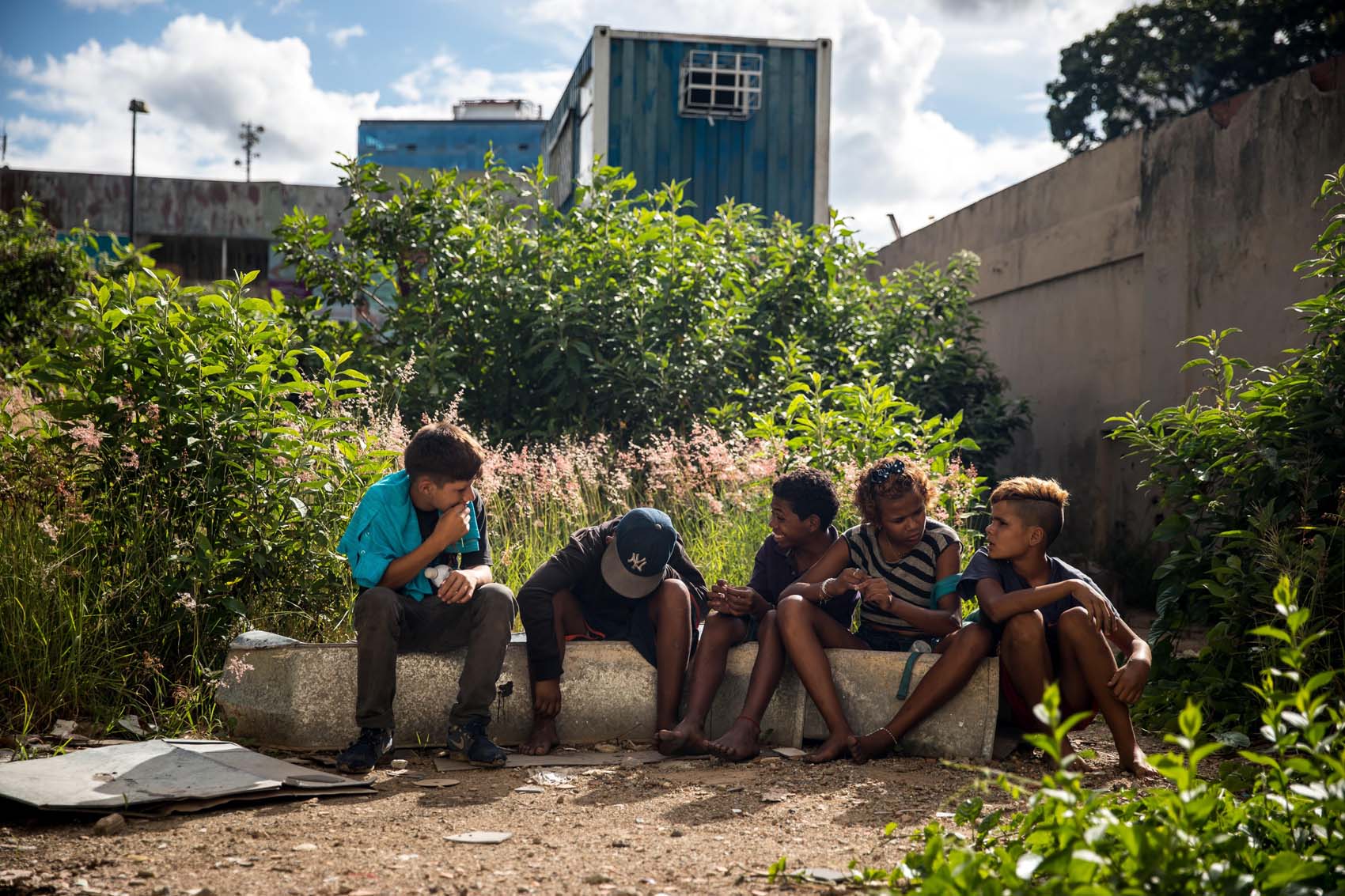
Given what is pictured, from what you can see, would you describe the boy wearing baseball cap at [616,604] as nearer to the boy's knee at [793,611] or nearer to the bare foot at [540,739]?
the bare foot at [540,739]

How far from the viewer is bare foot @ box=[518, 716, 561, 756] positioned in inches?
160

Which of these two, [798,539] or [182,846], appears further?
[798,539]

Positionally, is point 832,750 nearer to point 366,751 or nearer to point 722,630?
point 722,630

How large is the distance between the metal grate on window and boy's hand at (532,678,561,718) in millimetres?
9390

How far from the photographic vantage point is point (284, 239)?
8016 mm

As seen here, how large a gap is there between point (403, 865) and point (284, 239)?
6124 millimetres

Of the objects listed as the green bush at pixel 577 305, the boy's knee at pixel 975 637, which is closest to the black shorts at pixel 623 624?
the boy's knee at pixel 975 637

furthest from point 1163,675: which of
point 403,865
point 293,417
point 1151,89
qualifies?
point 1151,89

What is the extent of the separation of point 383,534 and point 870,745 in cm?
182

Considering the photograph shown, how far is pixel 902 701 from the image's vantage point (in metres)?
4.14

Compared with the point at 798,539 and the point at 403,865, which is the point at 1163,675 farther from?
the point at 403,865

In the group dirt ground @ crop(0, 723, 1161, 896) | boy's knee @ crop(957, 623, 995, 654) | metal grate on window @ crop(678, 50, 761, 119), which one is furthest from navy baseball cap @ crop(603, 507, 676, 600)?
metal grate on window @ crop(678, 50, 761, 119)

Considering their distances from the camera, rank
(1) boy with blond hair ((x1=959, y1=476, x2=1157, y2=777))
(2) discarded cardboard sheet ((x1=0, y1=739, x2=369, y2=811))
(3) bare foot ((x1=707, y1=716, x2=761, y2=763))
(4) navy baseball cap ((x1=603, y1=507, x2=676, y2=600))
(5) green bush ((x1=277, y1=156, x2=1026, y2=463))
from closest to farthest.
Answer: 1. (2) discarded cardboard sheet ((x1=0, y1=739, x2=369, y2=811))
2. (1) boy with blond hair ((x1=959, y1=476, x2=1157, y2=777))
3. (3) bare foot ((x1=707, y1=716, x2=761, y2=763))
4. (4) navy baseball cap ((x1=603, y1=507, x2=676, y2=600))
5. (5) green bush ((x1=277, y1=156, x2=1026, y2=463))

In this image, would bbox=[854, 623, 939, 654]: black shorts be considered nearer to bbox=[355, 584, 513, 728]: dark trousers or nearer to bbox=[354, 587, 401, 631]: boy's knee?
bbox=[355, 584, 513, 728]: dark trousers
